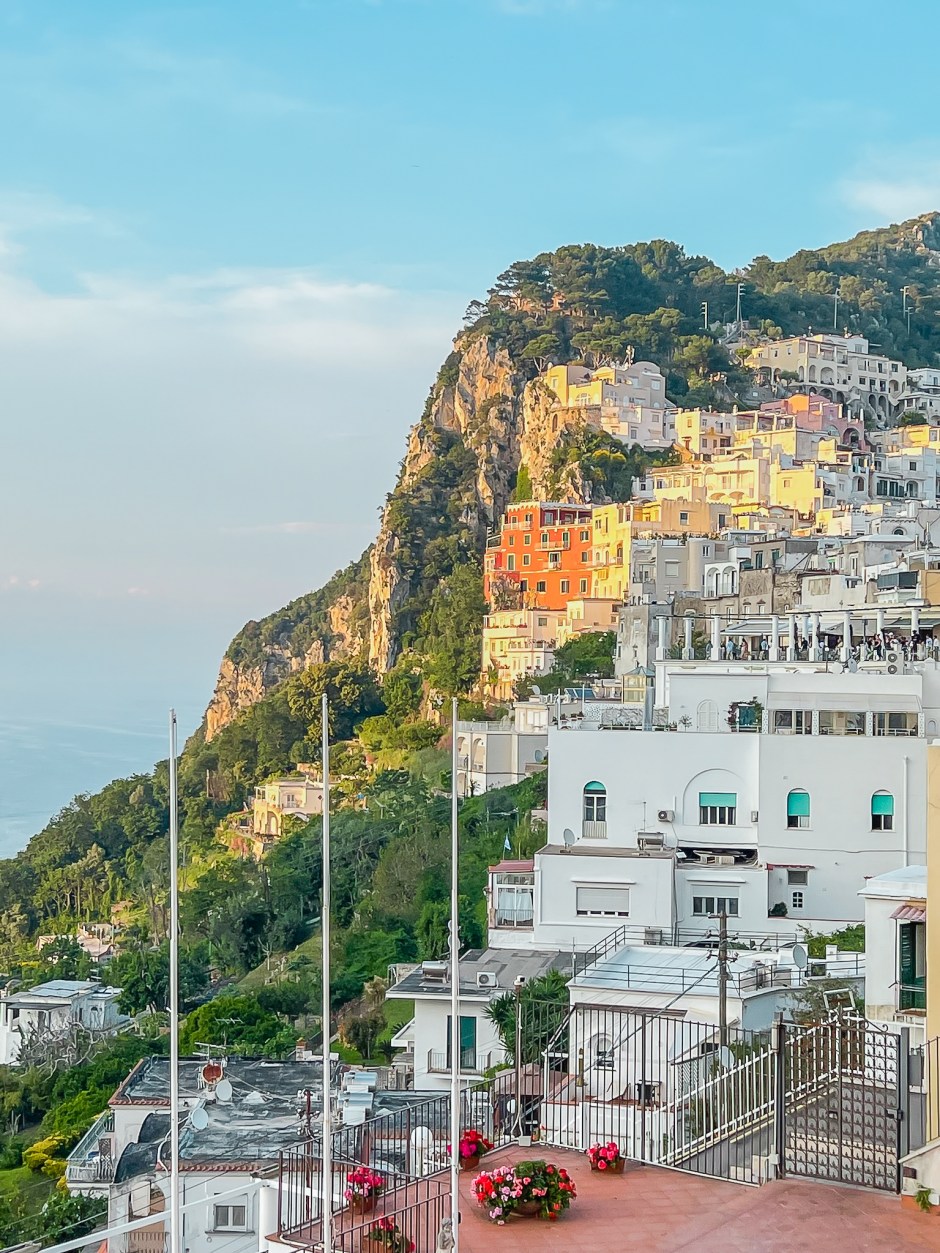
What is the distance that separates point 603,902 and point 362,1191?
16.5 meters

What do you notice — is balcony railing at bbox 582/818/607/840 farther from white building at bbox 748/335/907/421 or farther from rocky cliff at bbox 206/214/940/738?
white building at bbox 748/335/907/421

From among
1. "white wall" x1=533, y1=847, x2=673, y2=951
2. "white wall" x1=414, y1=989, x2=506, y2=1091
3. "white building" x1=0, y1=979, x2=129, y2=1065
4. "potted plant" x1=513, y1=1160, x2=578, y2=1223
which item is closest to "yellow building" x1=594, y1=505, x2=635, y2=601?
"white building" x1=0, y1=979, x2=129, y2=1065

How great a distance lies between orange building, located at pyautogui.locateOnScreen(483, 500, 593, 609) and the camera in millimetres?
62094

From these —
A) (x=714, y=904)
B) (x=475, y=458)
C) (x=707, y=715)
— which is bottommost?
(x=714, y=904)

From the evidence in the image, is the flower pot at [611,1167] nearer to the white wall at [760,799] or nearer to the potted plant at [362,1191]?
the potted plant at [362,1191]

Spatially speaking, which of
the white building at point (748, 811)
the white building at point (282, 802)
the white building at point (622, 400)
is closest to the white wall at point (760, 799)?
the white building at point (748, 811)

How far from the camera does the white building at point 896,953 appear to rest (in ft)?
46.9

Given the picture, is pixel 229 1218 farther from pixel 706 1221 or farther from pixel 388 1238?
pixel 706 1221

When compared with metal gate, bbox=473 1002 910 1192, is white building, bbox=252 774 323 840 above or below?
below

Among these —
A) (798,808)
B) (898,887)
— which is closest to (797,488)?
(798,808)

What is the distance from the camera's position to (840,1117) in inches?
391

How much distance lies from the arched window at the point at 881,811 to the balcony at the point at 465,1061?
7.50 metres

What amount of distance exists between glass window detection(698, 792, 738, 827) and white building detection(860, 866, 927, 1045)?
40.1 ft

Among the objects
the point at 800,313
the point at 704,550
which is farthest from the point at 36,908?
the point at 800,313
